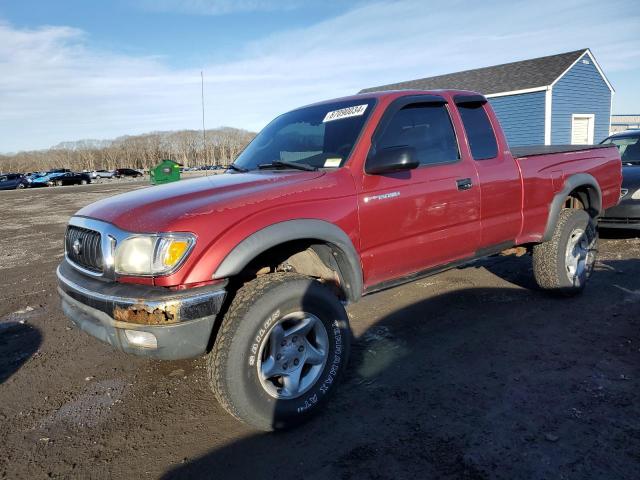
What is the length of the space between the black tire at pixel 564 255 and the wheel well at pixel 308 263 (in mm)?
2549

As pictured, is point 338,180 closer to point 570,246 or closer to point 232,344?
point 232,344

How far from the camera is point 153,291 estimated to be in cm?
246

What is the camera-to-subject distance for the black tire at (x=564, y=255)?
15.3 ft

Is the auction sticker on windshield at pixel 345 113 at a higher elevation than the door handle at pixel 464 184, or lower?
higher

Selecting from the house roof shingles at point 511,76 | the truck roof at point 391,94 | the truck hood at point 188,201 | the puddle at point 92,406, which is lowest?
the puddle at point 92,406

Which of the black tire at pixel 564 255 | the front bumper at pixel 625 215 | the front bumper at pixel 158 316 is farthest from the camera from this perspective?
the front bumper at pixel 625 215

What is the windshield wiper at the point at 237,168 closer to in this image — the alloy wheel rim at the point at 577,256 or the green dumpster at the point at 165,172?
the alloy wheel rim at the point at 577,256

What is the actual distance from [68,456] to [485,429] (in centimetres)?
241

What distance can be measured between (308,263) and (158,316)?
1232 millimetres

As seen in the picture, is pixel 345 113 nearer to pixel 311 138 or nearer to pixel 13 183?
pixel 311 138

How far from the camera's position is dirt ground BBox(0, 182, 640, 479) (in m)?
2.48

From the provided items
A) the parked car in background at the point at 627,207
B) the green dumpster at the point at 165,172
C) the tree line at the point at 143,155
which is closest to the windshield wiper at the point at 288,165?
the parked car in background at the point at 627,207

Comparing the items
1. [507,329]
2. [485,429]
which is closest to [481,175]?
[507,329]

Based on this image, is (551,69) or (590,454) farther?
(551,69)
